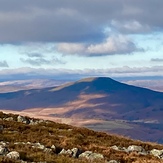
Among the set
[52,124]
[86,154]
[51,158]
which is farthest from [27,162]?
[52,124]

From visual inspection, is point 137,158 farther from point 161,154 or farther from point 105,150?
point 161,154

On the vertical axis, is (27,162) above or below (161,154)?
above

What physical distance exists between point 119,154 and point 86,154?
327cm

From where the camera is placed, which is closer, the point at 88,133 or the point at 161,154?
the point at 161,154

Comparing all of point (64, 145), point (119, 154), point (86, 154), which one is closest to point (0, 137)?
point (64, 145)

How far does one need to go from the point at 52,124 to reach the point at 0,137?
15158mm

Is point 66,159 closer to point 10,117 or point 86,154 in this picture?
point 86,154

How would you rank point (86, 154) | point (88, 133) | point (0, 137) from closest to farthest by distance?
point (86, 154) < point (0, 137) < point (88, 133)

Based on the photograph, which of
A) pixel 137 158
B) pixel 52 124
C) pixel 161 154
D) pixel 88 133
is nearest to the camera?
pixel 137 158

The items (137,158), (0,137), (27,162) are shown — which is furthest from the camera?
(0,137)

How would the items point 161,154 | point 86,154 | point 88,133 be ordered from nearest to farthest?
point 86,154 < point 161,154 < point 88,133

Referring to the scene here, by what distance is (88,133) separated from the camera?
37.4m

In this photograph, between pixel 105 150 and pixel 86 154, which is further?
pixel 105 150

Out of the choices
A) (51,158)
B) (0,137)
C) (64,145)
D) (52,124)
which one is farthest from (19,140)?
(52,124)
